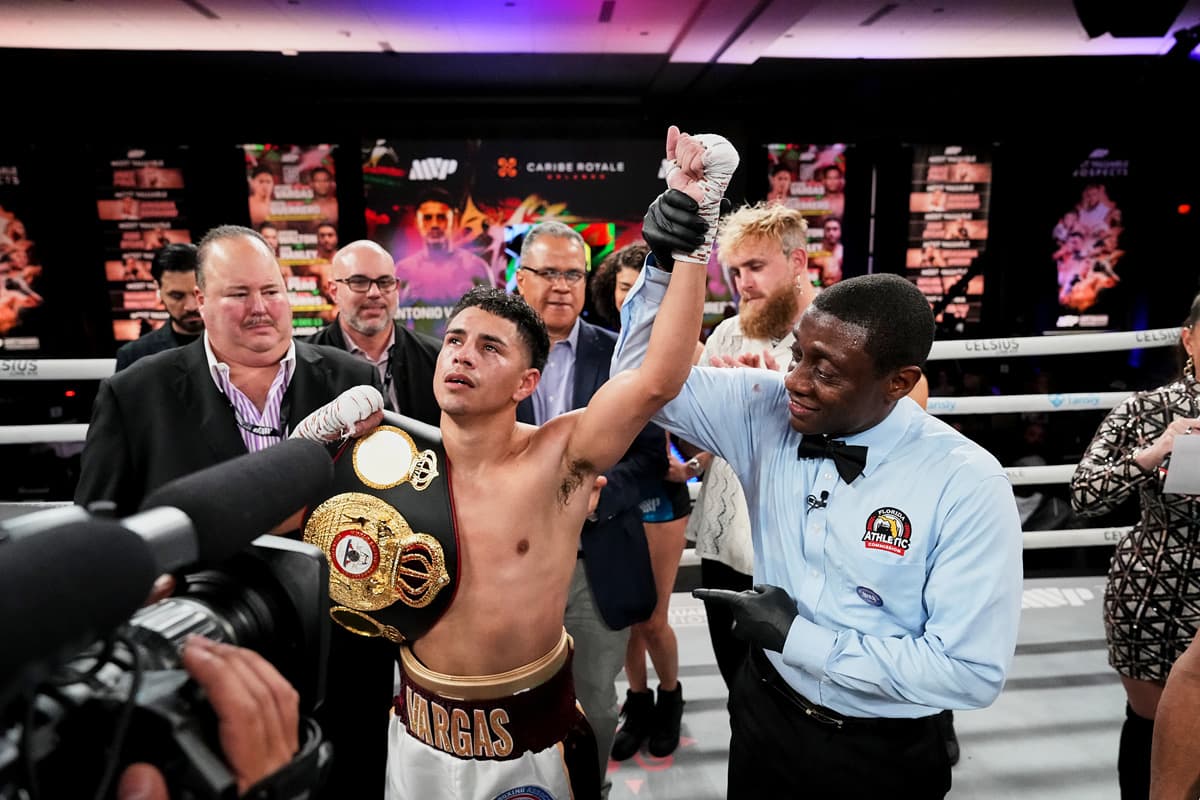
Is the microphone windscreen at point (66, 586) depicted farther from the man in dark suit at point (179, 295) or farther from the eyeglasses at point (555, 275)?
the man in dark suit at point (179, 295)

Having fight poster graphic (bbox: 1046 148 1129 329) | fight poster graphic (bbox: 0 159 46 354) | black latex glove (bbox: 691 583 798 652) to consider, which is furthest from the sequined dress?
fight poster graphic (bbox: 0 159 46 354)

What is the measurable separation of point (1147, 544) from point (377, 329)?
7.67ft

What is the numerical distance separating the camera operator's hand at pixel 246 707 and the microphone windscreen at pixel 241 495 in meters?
0.08

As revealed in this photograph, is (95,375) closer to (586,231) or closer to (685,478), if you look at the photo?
(685,478)

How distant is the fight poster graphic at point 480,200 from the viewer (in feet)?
18.2

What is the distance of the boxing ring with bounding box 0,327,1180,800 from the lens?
239 cm

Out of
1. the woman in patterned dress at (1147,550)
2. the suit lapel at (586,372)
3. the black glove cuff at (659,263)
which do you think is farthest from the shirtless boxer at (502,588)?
the woman in patterned dress at (1147,550)

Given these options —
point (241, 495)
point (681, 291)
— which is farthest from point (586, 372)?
point (241, 495)

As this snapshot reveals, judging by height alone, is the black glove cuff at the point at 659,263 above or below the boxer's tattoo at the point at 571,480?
above

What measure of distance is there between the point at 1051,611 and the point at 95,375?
4287 mm

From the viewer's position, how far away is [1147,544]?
6.29 feet

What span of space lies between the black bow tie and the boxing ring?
1.45 meters

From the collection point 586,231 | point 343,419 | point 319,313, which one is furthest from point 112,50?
point 343,419

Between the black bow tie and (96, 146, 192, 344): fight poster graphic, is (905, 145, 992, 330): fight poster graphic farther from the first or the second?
(96, 146, 192, 344): fight poster graphic
